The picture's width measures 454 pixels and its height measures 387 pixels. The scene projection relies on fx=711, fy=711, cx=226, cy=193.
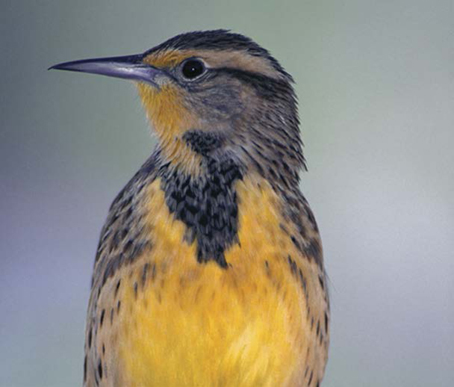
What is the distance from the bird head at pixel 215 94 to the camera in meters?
0.84

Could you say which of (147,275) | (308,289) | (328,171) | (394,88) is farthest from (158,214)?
(394,88)

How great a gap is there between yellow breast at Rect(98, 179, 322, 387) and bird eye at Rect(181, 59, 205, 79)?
16 centimetres

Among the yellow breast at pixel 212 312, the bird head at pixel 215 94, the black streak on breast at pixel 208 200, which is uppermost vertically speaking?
the bird head at pixel 215 94

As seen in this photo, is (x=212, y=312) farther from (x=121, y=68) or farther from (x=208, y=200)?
(x=121, y=68)

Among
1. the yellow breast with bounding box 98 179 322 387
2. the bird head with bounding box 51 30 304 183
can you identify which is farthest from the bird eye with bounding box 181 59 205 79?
the yellow breast with bounding box 98 179 322 387

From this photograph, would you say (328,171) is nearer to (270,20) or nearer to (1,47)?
(270,20)

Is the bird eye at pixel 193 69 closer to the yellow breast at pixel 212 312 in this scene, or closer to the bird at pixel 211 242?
the bird at pixel 211 242

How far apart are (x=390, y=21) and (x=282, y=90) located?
40 centimetres

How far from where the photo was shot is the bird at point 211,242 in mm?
771

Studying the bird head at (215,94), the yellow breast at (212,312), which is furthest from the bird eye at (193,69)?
the yellow breast at (212,312)

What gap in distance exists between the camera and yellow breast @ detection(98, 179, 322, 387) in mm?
765

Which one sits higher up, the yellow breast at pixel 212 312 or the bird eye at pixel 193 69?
the bird eye at pixel 193 69

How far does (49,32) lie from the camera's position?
1159 millimetres

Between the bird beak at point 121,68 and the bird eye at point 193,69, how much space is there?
0.03 m
